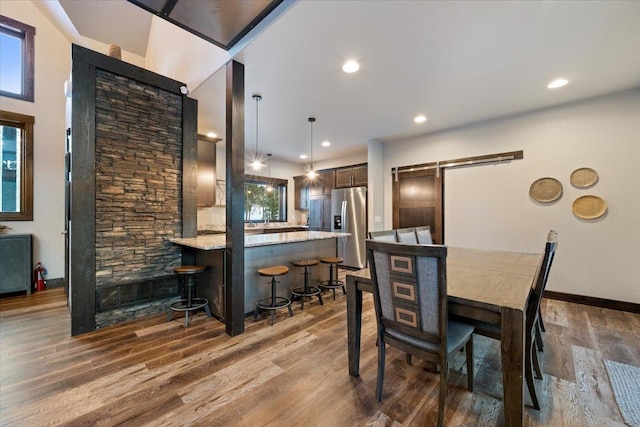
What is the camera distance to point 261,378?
6.18 ft

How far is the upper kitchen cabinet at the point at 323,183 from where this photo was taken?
6164 mm

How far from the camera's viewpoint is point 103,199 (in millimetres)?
2729

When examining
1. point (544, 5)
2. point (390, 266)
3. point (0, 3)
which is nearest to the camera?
point (390, 266)

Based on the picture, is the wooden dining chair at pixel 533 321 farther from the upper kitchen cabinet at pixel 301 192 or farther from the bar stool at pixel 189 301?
the upper kitchen cabinet at pixel 301 192

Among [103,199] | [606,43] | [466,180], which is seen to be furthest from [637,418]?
[103,199]

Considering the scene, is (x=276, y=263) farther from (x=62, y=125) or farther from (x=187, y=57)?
(x=62, y=125)

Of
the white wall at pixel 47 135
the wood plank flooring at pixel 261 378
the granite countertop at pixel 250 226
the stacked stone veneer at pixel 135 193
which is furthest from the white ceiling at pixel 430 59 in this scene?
the wood plank flooring at pixel 261 378

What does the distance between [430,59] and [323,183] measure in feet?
13.2

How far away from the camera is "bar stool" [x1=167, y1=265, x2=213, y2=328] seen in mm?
2775

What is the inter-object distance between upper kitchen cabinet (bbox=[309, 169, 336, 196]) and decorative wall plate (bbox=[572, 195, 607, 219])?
4168 mm

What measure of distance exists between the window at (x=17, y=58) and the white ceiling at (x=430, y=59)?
3.10 feet

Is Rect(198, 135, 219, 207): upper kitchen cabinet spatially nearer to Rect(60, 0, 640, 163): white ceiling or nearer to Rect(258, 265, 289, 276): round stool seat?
Rect(60, 0, 640, 163): white ceiling

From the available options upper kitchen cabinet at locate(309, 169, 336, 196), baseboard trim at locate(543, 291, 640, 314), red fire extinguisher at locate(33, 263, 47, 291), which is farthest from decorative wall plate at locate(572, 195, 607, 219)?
red fire extinguisher at locate(33, 263, 47, 291)

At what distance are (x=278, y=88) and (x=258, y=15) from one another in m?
1.04
